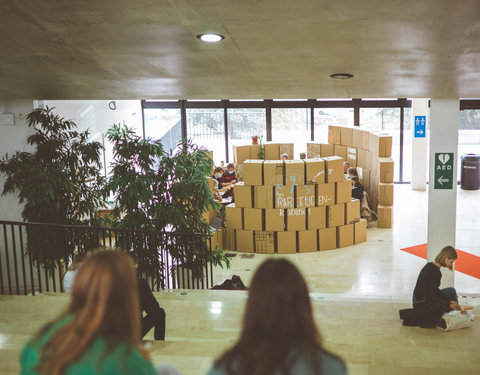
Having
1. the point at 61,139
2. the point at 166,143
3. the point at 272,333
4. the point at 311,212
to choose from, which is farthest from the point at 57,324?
the point at 166,143

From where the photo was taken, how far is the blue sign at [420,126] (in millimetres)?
13438

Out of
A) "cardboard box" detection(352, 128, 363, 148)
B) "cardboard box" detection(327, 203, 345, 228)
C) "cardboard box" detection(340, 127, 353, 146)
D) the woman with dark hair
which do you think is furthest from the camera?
"cardboard box" detection(340, 127, 353, 146)

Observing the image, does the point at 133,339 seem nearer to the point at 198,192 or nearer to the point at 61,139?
the point at 198,192

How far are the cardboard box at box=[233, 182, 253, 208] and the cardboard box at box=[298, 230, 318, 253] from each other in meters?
1.05

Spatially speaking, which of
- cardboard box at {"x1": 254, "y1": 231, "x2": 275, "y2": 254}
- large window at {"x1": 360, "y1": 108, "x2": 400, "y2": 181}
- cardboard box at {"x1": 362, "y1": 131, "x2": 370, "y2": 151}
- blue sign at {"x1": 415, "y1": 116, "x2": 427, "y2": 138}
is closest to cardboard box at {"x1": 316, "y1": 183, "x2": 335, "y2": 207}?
cardboard box at {"x1": 254, "y1": 231, "x2": 275, "y2": 254}

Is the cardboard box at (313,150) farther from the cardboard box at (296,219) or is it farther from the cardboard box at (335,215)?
the cardboard box at (296,219)

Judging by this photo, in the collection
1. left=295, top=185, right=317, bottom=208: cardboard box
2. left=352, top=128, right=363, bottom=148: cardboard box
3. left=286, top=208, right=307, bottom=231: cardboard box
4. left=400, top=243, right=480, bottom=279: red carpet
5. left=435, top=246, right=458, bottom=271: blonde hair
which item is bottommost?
left=400, top=243, right=480, bottom=279: red carpet

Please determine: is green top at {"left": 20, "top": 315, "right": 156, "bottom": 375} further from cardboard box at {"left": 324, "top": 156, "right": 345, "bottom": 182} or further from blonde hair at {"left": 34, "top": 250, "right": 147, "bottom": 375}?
cardboard box at {"left": 324, "top": 156, "right": 345, "bottom": 182}

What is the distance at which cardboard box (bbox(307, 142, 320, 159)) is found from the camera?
12.9 meters

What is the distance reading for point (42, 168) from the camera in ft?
20.2

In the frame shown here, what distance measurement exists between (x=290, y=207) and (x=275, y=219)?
338mm

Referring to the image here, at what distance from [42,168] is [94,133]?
18.2 feet

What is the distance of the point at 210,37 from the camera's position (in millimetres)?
3270

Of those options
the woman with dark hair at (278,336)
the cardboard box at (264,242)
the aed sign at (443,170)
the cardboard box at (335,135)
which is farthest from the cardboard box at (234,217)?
the woman with dark hair at (278,336)
